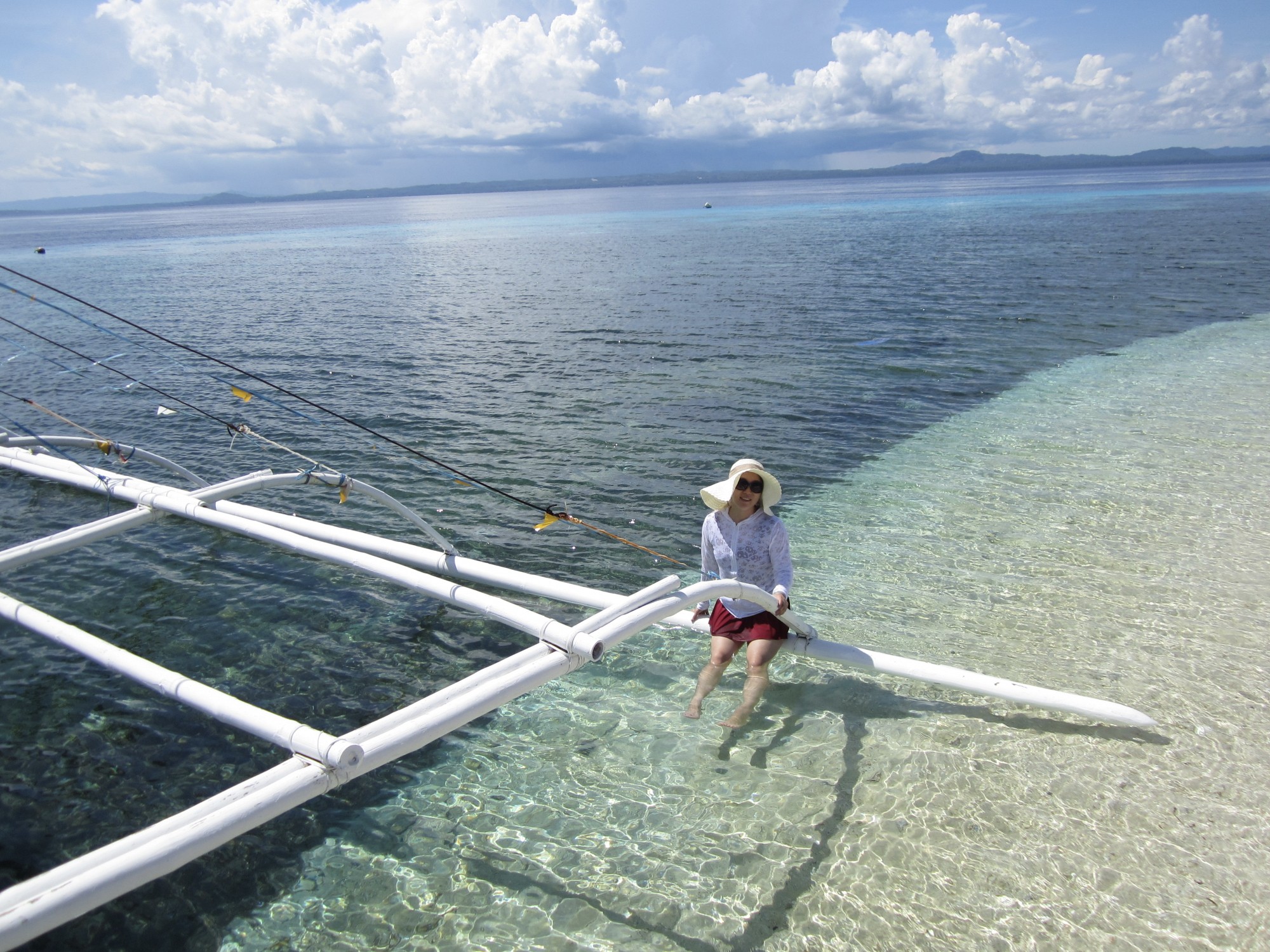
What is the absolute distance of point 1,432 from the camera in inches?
446

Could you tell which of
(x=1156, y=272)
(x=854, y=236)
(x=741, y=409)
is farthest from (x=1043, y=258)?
(x=741, y=409)

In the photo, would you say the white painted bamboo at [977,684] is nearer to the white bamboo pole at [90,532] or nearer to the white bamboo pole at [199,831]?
the white bamboo pole at [199,831]

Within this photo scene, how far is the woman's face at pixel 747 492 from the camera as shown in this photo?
20.4 ft

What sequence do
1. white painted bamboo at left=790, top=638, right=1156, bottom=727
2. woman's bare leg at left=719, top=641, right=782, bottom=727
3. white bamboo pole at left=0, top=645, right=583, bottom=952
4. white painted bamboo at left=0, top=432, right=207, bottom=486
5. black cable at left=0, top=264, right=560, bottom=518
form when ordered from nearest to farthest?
white bamboo pole at left=0, top=645, right=583, bottom=952
white painted bamboo at left=790, top=638, right=1156, bottom=727
woman's bare leg at left=719, top=641, right=782, bottom=727
black cable at left=0, top=264, right=560, bottom=518
white painted bamboo at left=0, top=432, right=207, bottom=486

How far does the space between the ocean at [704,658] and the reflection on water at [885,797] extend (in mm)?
28

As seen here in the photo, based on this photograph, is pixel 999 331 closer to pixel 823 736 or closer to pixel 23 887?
pixel 823 736

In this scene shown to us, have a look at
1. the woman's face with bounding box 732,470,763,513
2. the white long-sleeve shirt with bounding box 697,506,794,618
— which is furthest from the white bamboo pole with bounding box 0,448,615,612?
the woman's face with bounding box 732,470,763,513

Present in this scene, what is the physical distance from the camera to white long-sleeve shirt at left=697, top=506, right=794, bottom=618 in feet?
21.0

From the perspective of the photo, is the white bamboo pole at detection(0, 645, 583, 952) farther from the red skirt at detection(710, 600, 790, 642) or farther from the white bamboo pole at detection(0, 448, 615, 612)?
the red skirt at detection(710, 600, 790, 642)

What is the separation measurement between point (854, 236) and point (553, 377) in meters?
43.4

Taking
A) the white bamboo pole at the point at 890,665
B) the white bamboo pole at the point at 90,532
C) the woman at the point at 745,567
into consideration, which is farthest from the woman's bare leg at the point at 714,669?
the white bamboo pole at the point at 90,532

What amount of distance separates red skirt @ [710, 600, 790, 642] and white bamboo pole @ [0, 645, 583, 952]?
7.04ft

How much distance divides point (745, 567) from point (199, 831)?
413cm

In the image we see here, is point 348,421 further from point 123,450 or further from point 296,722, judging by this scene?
point 296,722
